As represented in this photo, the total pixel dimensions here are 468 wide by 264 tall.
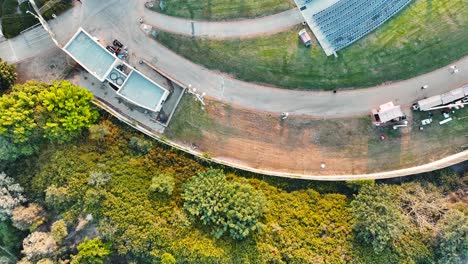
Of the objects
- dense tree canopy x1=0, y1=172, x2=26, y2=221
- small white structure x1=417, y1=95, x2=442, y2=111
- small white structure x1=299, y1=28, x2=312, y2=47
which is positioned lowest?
dense tree canopy x1=0, y1=172, x2=26, y2=221

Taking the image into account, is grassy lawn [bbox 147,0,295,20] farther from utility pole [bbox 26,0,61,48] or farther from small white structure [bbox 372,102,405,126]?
small white structure [bbox 372,102,405,126]

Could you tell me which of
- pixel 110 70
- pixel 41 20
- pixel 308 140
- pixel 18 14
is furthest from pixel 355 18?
pixel 18 14

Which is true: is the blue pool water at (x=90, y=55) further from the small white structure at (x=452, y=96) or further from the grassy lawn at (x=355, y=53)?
the small white structure at (x=452, y=96)

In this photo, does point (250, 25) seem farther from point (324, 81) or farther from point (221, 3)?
point (324, 81)

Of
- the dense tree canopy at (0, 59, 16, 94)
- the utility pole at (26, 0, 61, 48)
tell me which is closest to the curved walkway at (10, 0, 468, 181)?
the utility pole at (26, 0, 61, 48)

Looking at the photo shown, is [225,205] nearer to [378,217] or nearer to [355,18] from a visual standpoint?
[378,217]

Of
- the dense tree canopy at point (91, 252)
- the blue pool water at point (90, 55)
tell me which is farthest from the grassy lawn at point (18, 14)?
the dense tree canopy at point (91, 252)
